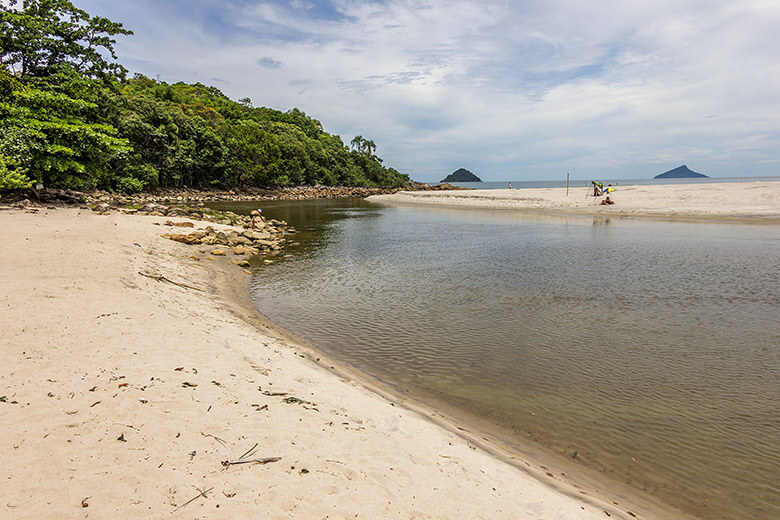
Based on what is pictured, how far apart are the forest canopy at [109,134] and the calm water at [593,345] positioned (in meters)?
14.8

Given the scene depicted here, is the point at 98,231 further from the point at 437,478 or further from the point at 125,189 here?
the point at 125,189

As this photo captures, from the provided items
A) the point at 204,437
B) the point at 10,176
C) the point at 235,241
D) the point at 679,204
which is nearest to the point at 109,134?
the point at 10,176

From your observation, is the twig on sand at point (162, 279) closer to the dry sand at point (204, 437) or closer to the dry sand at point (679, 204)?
the dry sand at point (204, 437)

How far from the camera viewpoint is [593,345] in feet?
28.5

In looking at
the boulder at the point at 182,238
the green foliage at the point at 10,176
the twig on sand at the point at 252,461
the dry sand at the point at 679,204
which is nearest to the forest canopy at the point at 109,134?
the green foliage at the point at 10,176

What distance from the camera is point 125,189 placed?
4456cm

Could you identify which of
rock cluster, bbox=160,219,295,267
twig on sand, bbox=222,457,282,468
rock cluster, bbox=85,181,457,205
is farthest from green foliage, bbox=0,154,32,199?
rock cluster, bbox=85,181,457,205

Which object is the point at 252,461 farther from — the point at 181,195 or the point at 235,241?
the point at 181,195

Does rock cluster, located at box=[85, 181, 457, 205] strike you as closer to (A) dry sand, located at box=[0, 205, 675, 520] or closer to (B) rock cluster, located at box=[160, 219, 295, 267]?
(B) rock cluster, located at box=[160, 219, 295, 267]

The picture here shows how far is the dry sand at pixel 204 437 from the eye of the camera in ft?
10.1

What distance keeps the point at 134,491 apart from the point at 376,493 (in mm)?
2024

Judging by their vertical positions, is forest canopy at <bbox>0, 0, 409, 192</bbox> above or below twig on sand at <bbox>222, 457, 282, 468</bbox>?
above

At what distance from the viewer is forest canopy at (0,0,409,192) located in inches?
782

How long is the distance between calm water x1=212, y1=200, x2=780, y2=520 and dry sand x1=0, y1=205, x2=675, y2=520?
1.13 m
